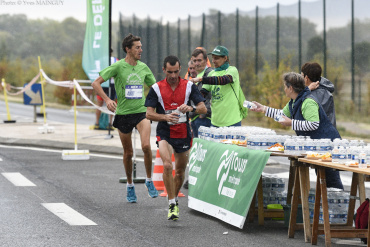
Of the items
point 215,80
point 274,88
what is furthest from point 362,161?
point 274,88

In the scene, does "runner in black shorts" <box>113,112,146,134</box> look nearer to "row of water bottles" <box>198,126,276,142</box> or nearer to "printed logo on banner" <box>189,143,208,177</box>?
"printed logo on banner" <box>189,143,208,177</box>

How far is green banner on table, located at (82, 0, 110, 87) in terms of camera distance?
20328 mm

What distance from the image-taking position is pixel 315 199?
8.92 metres

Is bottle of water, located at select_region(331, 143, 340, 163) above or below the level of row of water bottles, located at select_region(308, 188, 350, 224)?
above

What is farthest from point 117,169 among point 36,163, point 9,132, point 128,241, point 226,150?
point 9,132

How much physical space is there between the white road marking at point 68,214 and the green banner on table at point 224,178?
148 centimetres

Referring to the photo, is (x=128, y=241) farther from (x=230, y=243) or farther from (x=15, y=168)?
(x=15, y=168)

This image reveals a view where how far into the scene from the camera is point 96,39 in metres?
20.6

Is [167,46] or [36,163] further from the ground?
[167,46]

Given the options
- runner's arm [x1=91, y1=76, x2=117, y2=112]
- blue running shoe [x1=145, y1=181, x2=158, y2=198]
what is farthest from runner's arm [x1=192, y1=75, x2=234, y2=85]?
blue running shoe [x1=145, y1=181, x2=158, y2=198]

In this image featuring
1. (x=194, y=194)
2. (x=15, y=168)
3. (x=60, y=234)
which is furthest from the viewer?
(x=15, y=168)

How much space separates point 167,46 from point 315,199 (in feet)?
135

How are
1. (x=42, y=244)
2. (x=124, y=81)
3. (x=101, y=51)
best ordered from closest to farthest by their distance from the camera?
(x=42, y=244)
(x=124, y=81)
(x=101, y=51)

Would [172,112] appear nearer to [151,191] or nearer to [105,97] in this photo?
[105,97]
